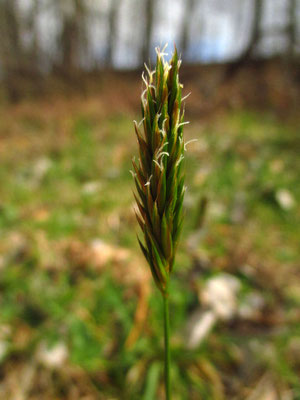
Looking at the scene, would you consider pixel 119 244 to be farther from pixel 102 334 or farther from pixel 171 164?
pixel 171 164

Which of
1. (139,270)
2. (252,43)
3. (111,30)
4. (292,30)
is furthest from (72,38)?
(139,270)

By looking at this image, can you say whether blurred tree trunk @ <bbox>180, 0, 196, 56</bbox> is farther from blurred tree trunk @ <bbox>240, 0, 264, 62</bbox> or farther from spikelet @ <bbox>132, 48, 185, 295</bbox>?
spikelet @ <bbox>132, 48, 185, 295</bbox>

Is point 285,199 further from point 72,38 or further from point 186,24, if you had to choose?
point 186,24

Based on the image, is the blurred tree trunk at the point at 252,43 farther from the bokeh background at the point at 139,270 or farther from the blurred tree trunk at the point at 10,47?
the blurred tree trunk at the point at 10,47

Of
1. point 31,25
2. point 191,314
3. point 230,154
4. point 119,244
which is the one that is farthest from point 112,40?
point 191,314

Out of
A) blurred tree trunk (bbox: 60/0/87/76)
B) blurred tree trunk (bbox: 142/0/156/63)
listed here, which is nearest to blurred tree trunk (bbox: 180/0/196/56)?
blurred tree trunk (bbox: 142/0/156/63)
